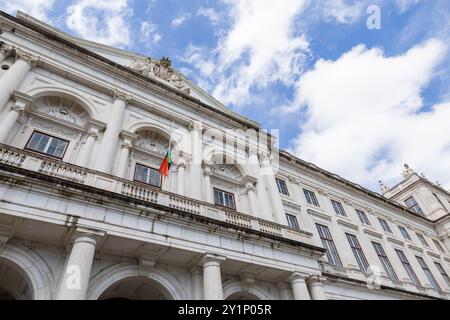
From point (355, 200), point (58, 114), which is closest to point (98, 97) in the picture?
point (58, 114)

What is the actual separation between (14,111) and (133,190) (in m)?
6.04

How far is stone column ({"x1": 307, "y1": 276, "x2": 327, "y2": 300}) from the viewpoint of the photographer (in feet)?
39.4

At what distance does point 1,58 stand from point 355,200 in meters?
26.3

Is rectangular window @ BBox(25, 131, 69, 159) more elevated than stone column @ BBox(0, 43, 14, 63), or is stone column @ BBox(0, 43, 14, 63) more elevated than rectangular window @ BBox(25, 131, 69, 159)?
stone column @ BBox(0, 43, 14, 63)

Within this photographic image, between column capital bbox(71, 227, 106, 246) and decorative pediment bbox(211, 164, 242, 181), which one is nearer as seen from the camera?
column capital bbox(71, 227, 106, 246)

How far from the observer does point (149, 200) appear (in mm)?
10609

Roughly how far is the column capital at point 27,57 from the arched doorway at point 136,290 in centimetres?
1094

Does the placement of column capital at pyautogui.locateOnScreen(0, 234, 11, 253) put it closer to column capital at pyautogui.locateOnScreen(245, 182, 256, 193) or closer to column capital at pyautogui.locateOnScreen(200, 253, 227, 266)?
column capital at pyautogui.locateOnScreen(200, 253, 227, 266)

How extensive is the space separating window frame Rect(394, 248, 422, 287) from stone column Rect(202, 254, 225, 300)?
60.0ft

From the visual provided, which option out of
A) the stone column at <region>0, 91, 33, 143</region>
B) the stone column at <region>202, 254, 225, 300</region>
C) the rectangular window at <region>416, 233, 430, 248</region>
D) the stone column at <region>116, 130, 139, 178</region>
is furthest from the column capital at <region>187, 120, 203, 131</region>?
the rectangular window at <region>416, 233, 430, 248</region>

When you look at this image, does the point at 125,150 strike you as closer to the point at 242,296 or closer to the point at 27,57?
the point at 27,57

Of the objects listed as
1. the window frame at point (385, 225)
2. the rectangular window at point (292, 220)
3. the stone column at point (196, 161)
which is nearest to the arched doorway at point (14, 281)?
the stone column at point (196, 161)
